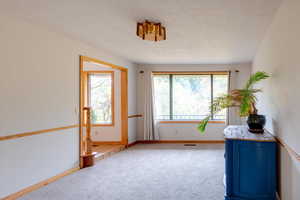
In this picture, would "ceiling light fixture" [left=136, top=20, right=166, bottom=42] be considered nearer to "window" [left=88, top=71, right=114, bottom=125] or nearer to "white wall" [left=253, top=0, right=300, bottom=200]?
"white wall" [left=253, top=0, right=300, bottom=200]

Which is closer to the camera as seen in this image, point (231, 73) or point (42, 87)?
point (42, 87)

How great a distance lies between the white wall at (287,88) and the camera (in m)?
2.18

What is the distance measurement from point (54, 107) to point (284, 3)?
336cm

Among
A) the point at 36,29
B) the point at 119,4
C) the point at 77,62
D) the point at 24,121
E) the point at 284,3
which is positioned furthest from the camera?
the point at 77,62

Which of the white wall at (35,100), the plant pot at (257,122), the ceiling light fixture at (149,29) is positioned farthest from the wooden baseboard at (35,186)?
the plant pot at (257,122)

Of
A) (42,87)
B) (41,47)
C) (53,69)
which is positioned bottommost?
(42,87)

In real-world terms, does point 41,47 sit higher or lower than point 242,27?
lower

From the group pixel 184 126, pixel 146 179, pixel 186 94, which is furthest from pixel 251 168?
pixel 186 94

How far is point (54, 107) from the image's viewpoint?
399 cm

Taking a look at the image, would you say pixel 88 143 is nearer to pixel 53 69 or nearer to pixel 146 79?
pixel 53 69

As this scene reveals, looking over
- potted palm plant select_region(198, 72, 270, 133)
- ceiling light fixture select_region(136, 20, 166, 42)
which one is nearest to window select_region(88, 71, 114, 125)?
ceiling light fixture select_region(136, 20, 166, 42)

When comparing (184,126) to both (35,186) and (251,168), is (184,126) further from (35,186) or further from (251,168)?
(35,186)

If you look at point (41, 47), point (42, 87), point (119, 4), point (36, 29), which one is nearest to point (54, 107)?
point (42, 87)

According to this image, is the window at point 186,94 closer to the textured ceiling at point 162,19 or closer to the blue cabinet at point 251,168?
the textured ceiling at point 162,19
